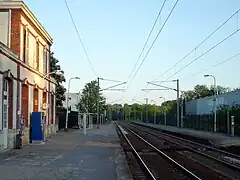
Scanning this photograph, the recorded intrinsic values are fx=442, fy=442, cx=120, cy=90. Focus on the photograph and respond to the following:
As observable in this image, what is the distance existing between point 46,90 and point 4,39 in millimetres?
11291

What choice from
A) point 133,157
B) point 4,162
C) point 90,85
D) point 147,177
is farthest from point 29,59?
point 90,85

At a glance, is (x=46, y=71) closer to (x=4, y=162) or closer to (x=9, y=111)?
(x=9, y=111)

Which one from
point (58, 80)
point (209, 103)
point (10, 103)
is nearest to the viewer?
point (10, 103)

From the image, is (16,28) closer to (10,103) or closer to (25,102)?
(10,103)

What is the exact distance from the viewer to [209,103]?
72188 mm

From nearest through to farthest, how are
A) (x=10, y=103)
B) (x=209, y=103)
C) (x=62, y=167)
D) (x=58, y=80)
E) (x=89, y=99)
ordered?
(x=62, y=167)
(x=10, y=103)
(x=58, y=80)
(x=209, y=103)
(x=89, y=99)

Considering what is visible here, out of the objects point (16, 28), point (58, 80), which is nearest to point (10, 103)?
point (16, 28)

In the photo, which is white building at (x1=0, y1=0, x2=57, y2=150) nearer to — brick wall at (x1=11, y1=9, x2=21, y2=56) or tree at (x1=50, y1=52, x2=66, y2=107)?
brick wall at (x1=11, y1=9, x2=21, y2=56)

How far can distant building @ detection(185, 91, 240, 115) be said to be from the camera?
60.6 metres

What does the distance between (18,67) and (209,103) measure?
1971 inches

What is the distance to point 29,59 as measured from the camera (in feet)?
102

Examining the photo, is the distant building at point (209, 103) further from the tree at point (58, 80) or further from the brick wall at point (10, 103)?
the brick wall at point (10, 103)

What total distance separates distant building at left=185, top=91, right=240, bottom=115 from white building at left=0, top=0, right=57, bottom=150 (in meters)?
32.6

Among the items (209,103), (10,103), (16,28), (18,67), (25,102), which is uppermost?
(16,28)
